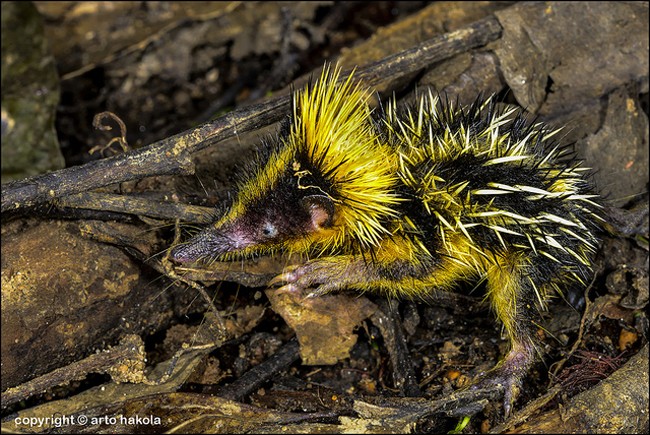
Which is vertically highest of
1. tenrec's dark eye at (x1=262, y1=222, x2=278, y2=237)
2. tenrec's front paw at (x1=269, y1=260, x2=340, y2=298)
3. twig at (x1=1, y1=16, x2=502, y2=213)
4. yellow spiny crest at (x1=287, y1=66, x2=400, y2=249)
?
twig at (x1=1, y1=16, x2=502, y2=213)

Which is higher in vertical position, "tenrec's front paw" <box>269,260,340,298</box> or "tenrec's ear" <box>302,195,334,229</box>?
"tenrec's ear" <box>302,195,334,229</box>

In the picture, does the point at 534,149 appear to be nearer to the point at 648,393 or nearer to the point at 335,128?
the point at 335,128

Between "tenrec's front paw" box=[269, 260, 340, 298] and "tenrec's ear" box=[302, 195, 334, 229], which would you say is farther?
"tenrec's front paw" box=[269, 260, 340, 298]

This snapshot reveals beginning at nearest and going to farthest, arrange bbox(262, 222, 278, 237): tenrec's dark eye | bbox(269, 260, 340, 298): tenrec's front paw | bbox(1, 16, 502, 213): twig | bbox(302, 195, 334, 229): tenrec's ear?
bbox(1, 16, 502, 213): twig, bbox(302, 195, 334, 229): tenrec's ear, bbox(262, 222, 278, 237): tenrec's dark eye, bbox(269, 260, 340, 298): tenrec's front paw

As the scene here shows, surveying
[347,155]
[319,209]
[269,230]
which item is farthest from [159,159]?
[347,155]

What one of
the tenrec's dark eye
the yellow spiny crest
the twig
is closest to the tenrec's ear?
the yellow spiny crest

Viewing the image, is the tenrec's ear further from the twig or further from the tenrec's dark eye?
the twig

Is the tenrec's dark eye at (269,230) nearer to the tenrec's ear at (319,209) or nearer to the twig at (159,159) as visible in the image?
the tenrec's ear at (319,209)

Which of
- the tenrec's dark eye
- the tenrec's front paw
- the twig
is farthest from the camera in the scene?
the tenrec's front paw

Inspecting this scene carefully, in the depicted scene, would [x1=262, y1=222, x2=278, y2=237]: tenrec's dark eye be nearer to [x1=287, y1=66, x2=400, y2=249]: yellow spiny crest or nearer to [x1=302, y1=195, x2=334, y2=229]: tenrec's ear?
[x1=302, y1=195, x2=334, y2=229]: tenrec's ear
